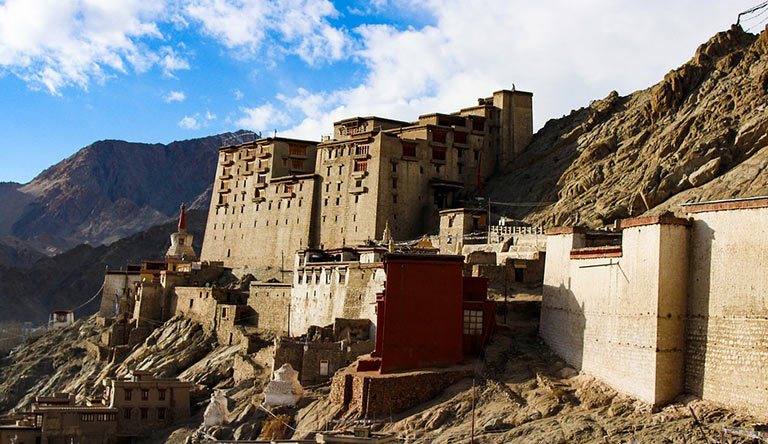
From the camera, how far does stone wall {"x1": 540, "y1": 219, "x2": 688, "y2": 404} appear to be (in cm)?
3050

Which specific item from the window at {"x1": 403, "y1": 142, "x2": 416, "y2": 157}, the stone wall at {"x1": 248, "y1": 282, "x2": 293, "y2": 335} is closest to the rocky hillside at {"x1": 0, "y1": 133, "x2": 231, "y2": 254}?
the window at {"x1": 403, "y1": 142, "x2": 416, "y2": 157}

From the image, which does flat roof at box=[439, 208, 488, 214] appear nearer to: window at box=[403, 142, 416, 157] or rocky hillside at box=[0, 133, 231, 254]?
window at box=[403, 142, 416, 157]

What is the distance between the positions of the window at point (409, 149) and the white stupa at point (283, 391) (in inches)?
1200

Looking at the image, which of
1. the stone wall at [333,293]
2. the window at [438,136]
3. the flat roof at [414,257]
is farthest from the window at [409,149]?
the flat roof at [414,257]

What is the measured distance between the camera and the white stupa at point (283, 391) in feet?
135

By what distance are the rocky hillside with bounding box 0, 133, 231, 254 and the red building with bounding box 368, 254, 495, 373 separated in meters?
140

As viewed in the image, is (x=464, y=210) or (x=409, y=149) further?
(x=409, y=149)

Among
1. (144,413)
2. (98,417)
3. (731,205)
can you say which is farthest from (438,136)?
(731,205)

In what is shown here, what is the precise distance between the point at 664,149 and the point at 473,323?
21.9 m

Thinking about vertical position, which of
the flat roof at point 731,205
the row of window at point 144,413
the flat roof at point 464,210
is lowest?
the row of window at point 144,413

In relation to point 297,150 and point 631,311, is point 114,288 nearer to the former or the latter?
point 297,150

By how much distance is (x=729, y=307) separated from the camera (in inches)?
1137

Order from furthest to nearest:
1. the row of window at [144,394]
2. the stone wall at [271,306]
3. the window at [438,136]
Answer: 1. the window at [438,136]
2. the stone wall at [271,306]
3. the row of window at [144,394]

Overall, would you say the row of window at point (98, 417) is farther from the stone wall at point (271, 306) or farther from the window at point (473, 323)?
the window at point (473, 323)
